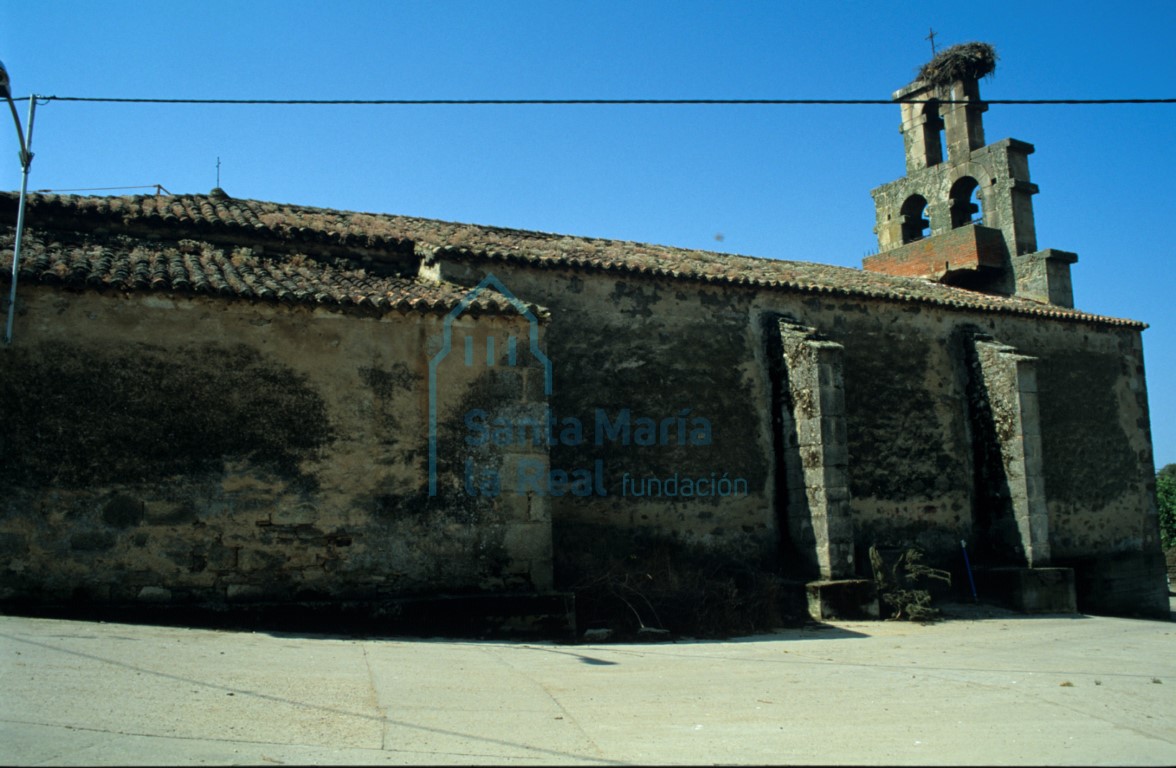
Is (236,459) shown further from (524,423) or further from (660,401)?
(660,401)

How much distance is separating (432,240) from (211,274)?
11.0ft

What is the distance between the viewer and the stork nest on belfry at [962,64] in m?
19.4

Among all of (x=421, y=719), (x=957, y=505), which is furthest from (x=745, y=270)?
(x=421, y=719)

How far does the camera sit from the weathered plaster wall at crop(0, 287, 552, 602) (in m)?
8.28

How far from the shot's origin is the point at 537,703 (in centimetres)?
611

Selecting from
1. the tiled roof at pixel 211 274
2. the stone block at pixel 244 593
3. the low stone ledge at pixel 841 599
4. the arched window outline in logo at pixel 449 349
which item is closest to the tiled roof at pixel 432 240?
the tiled roof at pixel 211 274

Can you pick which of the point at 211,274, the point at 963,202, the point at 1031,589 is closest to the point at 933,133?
the point at 963,202

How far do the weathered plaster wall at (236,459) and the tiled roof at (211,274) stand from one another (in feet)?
0.58

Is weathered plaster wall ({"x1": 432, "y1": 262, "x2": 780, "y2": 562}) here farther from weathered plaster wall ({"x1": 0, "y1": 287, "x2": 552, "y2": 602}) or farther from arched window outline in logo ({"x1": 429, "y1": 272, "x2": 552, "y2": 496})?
weathered plaster wall ({"x1": 0, "y1": 287, "x2": 552, "y2": 602})

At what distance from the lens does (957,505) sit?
14.6m

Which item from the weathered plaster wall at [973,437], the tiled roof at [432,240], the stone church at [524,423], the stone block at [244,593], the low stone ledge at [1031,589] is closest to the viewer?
the stone church at [524,423]

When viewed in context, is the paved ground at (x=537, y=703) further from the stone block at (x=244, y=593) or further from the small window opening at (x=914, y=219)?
the small window opening at (x=914, y=219)

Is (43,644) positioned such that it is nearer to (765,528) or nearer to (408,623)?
(408,623)

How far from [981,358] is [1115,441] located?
4100 mm
